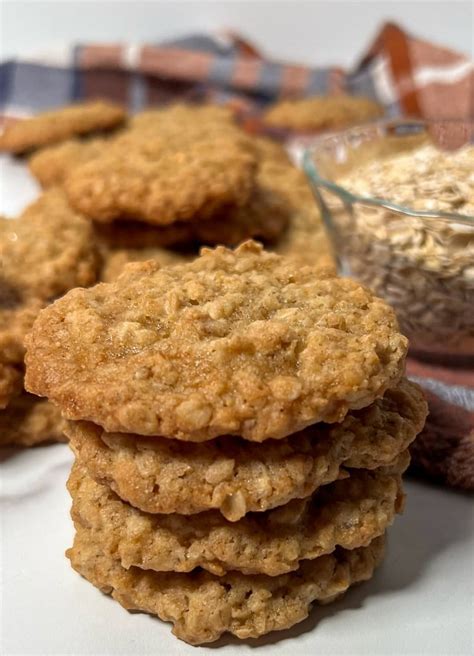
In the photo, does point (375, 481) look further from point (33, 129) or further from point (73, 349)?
point (33, 129)

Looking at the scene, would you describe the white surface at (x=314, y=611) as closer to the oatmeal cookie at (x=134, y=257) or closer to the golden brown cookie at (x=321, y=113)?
the oatmeal cookie at (x=134, y=257)

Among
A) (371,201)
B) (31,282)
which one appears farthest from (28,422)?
(371,201)

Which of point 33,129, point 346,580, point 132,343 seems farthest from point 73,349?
point 33,129

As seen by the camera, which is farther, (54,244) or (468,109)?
(468,109)

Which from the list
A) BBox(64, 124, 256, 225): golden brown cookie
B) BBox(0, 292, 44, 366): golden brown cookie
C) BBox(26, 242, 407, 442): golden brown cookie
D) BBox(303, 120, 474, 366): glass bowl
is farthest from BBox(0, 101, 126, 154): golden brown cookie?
BBox(26, 242, 407, 442): golden brown cookie

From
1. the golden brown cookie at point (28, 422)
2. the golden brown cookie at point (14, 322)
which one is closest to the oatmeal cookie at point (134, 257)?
the golden brown cookie at point (14, 322)

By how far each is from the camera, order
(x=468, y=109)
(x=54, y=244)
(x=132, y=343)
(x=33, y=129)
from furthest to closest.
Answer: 1. (x=468, y=109)
2. (x=33, y=129)
3. (x=54, y=244)
4. (x=132, y=343)

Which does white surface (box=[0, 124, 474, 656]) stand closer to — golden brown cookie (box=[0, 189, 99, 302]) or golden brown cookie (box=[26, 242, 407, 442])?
golden brown cookie (box=[26, 242, 407, 442])
